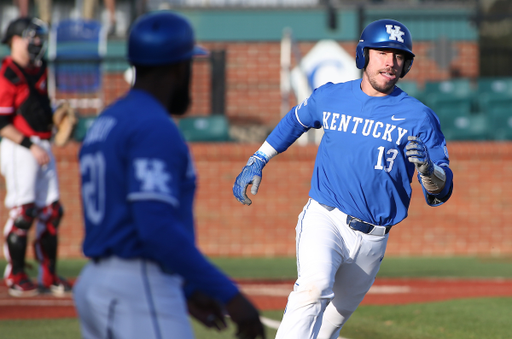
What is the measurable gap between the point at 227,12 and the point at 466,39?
212 inches

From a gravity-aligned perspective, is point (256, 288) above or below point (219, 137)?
below

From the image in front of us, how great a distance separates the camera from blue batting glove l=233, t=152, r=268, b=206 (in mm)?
4508

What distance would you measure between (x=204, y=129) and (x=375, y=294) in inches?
226

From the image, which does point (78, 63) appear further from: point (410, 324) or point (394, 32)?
point (394, 32)

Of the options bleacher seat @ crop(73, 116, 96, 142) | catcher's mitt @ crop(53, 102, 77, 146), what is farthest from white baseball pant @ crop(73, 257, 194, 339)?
bleacher seat @ crop(73, 116, 96, 142)

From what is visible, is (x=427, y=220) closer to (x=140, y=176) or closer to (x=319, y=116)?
(x=319, y=116)

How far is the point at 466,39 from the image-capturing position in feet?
51.8

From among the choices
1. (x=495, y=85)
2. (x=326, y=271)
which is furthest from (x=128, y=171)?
(x=495, y=85)

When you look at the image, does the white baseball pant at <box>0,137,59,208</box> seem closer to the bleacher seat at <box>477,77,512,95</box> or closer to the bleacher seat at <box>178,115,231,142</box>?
the bleacher seat at <box>178,115,231,142</box>

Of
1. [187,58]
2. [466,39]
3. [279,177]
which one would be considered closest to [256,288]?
[279,177]

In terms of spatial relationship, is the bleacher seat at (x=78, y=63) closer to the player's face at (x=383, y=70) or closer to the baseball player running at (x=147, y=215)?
the player's face at (x=383, y=70)

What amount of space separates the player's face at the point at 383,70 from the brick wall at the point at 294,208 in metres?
7.29

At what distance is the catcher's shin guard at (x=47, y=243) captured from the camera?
7.71 meters

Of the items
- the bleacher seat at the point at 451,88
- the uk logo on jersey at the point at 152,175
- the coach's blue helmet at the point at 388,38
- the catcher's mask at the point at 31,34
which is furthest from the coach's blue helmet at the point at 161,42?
the bleacher seat at the point at 451,88
